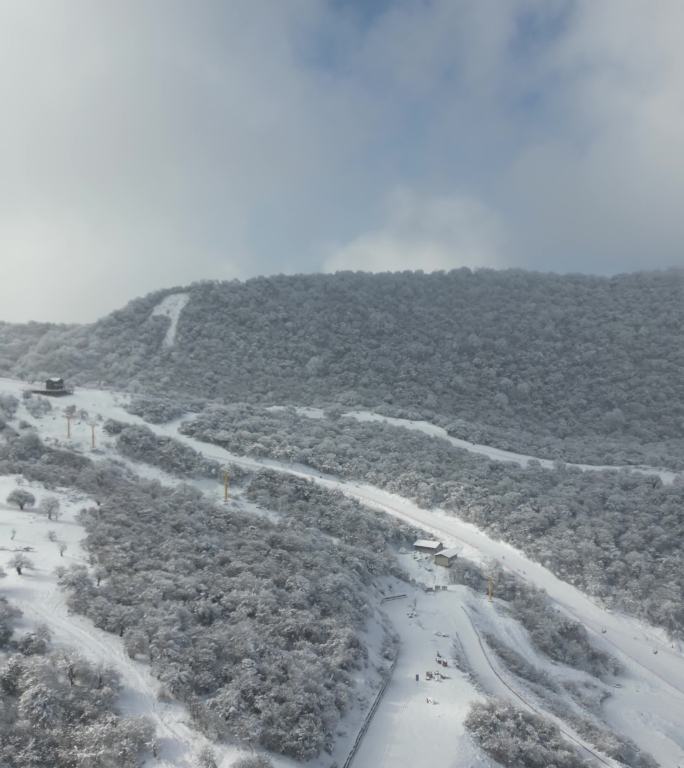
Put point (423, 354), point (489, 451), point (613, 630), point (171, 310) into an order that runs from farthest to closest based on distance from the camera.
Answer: point (171, 310), point (423, 354), point (489, 451), point (613, 630)

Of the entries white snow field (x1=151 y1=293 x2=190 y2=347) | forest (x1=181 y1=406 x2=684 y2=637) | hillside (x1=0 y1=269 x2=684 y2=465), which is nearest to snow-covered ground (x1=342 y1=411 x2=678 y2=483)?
hillside (x1=0 y1=269 x2=684 y2=465)

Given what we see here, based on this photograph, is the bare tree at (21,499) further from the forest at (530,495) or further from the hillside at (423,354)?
the hillside at (423,354)

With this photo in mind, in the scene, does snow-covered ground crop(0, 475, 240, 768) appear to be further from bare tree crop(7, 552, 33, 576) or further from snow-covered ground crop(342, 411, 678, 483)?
snow-covered ground crop(342, 411, 678, 483)

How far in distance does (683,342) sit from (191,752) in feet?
291

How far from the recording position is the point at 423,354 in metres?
84.6

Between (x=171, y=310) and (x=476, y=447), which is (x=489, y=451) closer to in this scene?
(x=476, y=447)

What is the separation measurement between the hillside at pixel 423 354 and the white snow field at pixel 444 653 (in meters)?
18.8

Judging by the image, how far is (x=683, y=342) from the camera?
3462 inches

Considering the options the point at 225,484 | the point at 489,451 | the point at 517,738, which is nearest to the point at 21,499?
the point at 225,484

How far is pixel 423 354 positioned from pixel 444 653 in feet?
197

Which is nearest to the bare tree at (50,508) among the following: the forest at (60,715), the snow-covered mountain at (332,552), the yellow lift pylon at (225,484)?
the snow-covered mountain at (332,552)

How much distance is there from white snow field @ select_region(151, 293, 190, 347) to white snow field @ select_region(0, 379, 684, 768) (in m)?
30.5

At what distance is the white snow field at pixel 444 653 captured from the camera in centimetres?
1952

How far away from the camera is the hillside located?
71312mm
